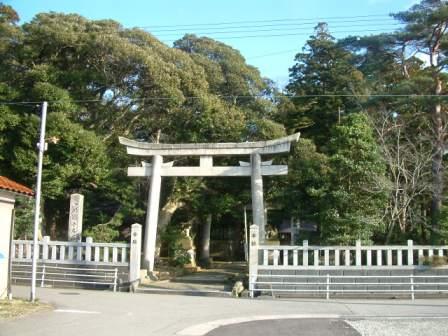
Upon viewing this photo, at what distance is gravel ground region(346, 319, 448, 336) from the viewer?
33.0 ft

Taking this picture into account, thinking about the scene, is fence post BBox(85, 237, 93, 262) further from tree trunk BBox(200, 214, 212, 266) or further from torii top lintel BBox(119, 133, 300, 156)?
tree trunk BBox(200, 214, 212, 266)

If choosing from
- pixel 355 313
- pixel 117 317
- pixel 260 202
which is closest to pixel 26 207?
pixel 260 202

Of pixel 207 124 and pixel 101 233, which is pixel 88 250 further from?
pixel 207 124

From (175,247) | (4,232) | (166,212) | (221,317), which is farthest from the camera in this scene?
(166,212)

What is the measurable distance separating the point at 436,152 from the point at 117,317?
15496 millimetres

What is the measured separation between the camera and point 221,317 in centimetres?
1242

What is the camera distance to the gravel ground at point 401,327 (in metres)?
10.0

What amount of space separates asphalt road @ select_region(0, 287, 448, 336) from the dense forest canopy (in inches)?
183

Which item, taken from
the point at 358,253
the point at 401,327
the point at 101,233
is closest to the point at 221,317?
the point at 401,327

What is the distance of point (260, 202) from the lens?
21.3 m

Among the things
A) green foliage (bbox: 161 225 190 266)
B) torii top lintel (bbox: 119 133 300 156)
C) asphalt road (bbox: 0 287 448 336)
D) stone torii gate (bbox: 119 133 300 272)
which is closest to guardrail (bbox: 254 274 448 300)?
asphalt road (bbox: 0 287 448 336)

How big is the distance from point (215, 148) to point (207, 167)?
897 mm

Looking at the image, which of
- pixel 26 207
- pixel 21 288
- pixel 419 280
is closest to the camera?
pixel 419 280

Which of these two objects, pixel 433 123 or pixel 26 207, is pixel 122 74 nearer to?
pixel 26 207
